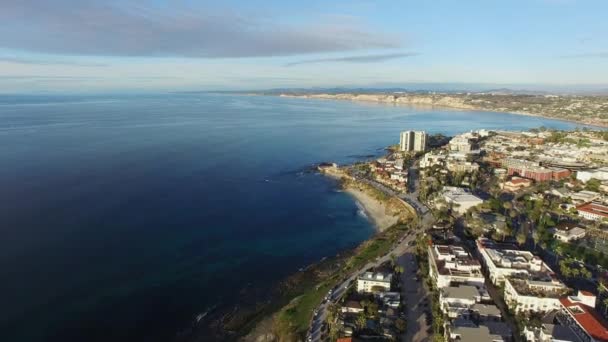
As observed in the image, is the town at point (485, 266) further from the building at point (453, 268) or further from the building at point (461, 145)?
the building at point (461, 145)

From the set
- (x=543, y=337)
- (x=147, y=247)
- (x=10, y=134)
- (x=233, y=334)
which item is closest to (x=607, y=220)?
(x=543, y=337)

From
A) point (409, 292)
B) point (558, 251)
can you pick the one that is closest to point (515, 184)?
point (558, 251)

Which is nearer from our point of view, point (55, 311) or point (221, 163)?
point (55, 311)

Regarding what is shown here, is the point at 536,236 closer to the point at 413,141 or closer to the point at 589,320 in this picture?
the point at 589,320

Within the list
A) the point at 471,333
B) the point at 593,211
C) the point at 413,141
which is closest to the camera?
the point at 471,333

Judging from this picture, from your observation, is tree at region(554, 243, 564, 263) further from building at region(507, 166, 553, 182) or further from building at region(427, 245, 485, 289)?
building at region(507, 166, 553, 182)

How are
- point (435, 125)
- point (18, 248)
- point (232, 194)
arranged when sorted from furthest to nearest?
point (435, 125) → point (232, 194) → point (18, 248)

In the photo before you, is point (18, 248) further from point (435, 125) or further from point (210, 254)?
point (435, 125)
